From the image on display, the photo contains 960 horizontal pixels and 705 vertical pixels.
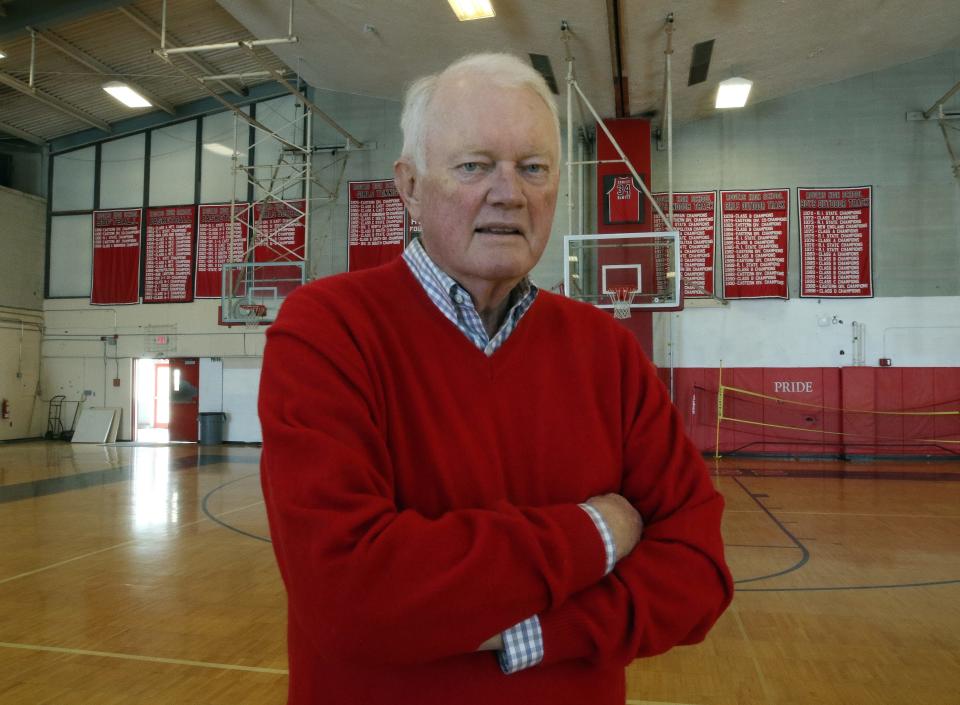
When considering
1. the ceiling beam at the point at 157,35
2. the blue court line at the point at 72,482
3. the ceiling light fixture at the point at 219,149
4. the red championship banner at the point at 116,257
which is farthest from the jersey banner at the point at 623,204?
the red championship banner at the point at 116,257

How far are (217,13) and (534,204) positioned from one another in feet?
40.3

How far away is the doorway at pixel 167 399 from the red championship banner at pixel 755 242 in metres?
10.8

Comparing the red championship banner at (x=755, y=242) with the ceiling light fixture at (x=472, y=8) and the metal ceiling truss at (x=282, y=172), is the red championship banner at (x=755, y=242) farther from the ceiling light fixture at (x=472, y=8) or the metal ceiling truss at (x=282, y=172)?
the metal ceiling truss at (x=282, y=172)

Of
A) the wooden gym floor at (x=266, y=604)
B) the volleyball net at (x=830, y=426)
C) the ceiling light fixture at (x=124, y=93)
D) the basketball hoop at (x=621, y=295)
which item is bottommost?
the wooden gym floor at (x=266, y=604)

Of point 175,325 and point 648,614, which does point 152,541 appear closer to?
point 648,614

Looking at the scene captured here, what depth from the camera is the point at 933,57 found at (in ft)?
39.2

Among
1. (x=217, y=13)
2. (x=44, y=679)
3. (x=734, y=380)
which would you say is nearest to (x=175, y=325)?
(x=217, y=13)

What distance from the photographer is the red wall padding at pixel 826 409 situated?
11828mm

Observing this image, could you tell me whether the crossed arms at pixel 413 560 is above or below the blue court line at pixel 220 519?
above

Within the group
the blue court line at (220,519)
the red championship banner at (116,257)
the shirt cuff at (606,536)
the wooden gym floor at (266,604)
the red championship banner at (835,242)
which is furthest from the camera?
the red championship banner at (116,257)

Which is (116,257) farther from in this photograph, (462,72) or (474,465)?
(474,465)

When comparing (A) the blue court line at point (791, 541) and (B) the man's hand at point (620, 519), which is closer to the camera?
(B) the man's hand at point (620, 519)

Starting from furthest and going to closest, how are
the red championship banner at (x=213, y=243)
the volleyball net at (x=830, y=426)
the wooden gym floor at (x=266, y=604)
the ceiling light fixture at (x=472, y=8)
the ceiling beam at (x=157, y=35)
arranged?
the red championship banner at (x=213, y=243)
the volleyball net at (x=830, y=426)
the ceiling beam at (x=157, y=35)
the ceiling light fixture at (x=472, y=8)
the wooden gym floor at (x=266, y=604)

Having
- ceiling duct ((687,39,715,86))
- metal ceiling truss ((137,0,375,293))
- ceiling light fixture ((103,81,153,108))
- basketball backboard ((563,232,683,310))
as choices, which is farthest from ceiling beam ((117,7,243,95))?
ceiling duct ((687,39,715,86))
